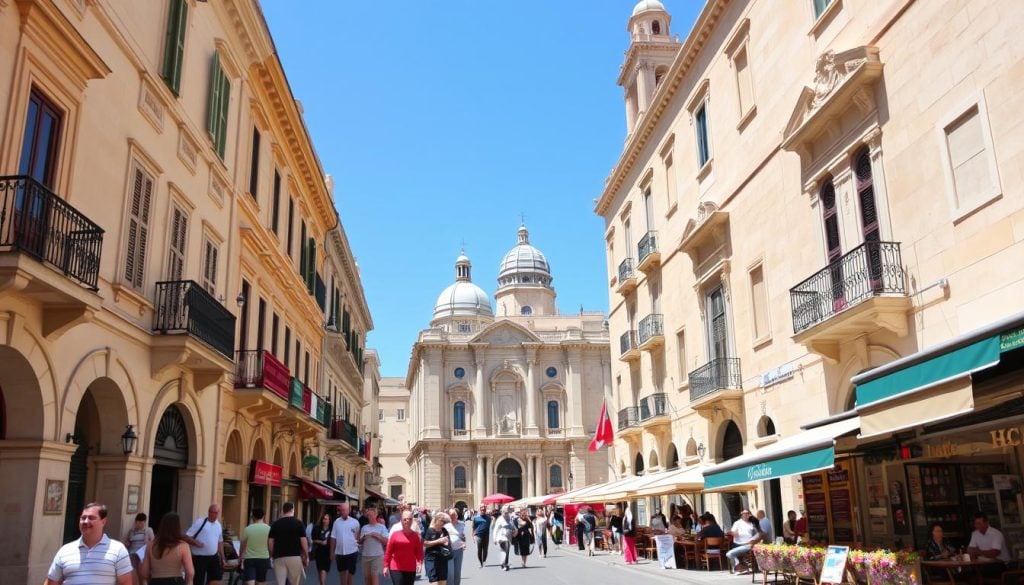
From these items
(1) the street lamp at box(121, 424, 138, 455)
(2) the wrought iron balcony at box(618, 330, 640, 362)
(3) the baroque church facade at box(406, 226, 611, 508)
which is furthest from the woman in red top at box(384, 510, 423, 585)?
(3) the baroque church facade at box(406, 226, 611, 508)

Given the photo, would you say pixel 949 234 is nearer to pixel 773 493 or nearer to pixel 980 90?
pixel 980 90

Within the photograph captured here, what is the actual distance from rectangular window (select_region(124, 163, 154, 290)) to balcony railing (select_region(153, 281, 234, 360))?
617mm

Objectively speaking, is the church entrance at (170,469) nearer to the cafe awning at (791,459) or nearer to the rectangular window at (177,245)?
the rectangular window at (177,245)

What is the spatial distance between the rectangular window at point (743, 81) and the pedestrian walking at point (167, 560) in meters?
16.9

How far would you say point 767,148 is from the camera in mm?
19531

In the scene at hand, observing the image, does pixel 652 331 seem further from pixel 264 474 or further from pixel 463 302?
pixel 463 302

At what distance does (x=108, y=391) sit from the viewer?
12.2 meters

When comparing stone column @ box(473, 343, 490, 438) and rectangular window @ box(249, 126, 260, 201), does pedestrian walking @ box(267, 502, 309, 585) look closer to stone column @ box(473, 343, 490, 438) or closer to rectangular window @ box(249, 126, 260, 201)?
rectangular window @ box(249, 126, 260, 201)

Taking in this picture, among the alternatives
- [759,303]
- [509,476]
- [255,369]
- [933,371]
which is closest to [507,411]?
[509,476]

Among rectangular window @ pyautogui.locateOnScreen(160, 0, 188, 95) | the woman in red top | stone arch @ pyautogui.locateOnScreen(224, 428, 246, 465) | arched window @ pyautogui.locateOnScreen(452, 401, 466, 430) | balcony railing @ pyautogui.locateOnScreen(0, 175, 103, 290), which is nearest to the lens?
balcony railing @ pyautogui.locateOnScreen(0, 175, 103, 290)

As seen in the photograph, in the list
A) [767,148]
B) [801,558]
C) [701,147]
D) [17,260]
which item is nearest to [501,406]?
[701,147]

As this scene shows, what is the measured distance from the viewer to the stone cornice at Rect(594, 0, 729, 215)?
76.0ft

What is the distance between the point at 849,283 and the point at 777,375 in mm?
4443

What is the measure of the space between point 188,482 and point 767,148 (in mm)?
14425
